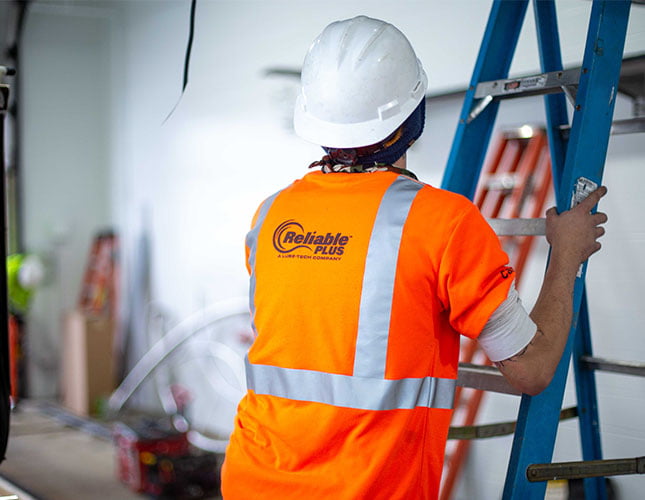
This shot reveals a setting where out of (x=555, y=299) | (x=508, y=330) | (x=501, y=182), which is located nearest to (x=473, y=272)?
(x=508, y=330)

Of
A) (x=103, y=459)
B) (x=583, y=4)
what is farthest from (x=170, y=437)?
A: (x=583, y=4)

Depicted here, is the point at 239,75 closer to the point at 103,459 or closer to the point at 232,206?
the point at 232,206

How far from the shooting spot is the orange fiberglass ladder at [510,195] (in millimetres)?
3418

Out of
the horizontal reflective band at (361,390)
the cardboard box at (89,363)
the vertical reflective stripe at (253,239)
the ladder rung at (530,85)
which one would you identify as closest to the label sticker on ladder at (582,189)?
the ladder rung at (530,85)

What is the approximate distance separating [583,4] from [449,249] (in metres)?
2.06

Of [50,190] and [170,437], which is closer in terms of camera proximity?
[170,437]

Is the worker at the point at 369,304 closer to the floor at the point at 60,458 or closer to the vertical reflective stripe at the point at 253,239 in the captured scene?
the vertical reflective stripe at the point at 253,239

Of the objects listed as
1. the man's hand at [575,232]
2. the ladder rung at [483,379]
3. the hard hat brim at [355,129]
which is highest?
the hard hat brim at [355,129]

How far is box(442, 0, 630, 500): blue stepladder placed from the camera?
5.53ft

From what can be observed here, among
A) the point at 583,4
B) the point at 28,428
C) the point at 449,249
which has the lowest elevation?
the point at 28,428

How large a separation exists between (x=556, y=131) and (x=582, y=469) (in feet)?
2.93

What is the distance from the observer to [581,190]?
1.73 meters

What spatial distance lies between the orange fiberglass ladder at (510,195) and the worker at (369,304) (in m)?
1.82

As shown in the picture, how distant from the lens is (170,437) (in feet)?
15.8
